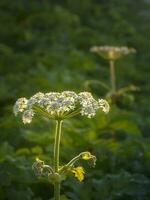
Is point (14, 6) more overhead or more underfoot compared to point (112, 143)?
more overhead

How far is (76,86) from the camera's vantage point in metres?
9.58

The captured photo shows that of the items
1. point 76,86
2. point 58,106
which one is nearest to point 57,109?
point 58,106

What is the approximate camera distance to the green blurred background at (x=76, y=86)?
546 centimetres

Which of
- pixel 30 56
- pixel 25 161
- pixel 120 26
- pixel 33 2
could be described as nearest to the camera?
pixel 25 161

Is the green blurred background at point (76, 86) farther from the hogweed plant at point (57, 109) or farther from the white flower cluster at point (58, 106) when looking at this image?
the white flower cluster at point (58, 106)

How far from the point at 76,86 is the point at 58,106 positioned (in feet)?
17.5

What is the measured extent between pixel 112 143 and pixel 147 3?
12.6 m

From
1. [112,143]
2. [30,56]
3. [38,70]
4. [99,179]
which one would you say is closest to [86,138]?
[112,143]

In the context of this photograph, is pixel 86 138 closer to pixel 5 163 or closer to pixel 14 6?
pixel 5 163

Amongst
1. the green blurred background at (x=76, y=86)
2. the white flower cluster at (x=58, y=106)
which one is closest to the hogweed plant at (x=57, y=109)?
the white flower cluster at (x=58, y=106)

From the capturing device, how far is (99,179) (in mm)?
5801

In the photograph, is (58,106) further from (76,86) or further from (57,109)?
(76,86)

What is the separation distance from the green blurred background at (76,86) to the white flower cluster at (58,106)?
91 centimetres

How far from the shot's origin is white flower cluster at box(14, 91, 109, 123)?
14.0ft
